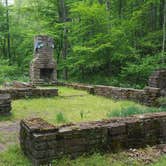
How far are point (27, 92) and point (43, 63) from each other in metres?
7.51

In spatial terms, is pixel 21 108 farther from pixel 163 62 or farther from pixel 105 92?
pixel 163 62

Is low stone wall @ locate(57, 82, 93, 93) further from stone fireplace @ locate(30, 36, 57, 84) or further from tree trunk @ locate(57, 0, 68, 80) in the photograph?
tree trunk @ locate(57, 0, 68, 80)

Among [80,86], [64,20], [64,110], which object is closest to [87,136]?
[64,110]

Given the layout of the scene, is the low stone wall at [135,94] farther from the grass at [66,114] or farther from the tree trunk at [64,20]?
the tree trunk at [64,20]

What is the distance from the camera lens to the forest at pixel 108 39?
18672 mm

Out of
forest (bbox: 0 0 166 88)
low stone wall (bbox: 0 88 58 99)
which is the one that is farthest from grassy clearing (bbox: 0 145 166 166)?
forest (bbox: 0 0 166 88)

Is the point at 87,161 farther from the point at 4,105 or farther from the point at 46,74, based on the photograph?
the point at 46,74

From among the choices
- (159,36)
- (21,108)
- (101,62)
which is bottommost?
(21,108)

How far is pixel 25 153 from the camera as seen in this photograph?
5.38 m

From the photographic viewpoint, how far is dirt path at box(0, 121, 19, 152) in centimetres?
612

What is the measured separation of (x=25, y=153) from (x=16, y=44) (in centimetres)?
2742

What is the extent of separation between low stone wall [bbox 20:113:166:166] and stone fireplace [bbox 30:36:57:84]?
15.0m

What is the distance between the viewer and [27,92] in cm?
1338

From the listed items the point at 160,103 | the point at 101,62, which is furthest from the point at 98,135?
the point at 101,62
